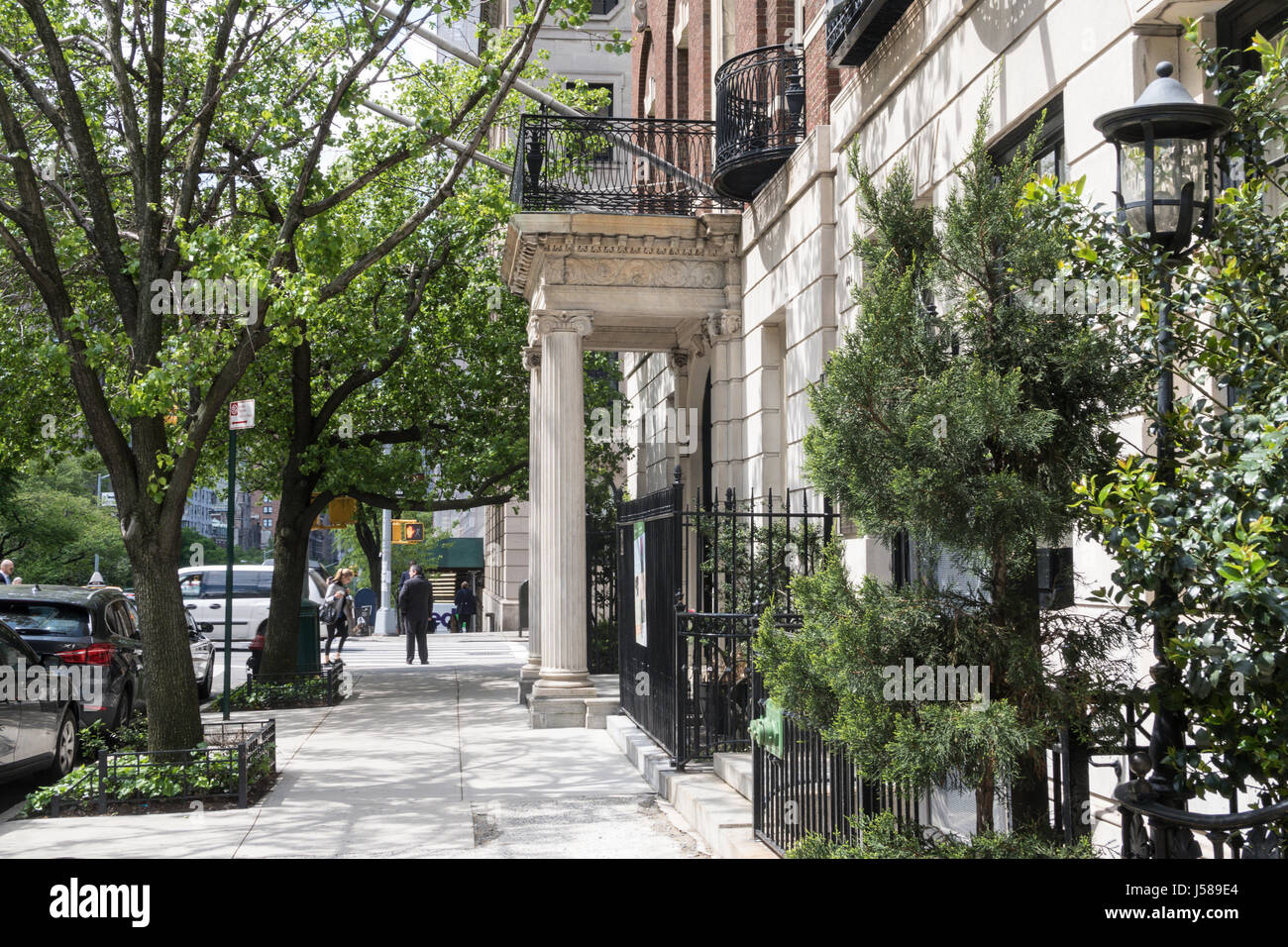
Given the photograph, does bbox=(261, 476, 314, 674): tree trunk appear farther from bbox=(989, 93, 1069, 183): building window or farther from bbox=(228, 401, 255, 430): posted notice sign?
bbox=(989, 93, 1069, 183): building window

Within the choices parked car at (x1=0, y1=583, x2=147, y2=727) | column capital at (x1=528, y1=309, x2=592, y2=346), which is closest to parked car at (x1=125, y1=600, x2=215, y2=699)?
parked car at (x1=0, y1=583, x2=147, y2=727)

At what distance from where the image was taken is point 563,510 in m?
14.8

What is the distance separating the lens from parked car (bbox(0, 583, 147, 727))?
12.1 m

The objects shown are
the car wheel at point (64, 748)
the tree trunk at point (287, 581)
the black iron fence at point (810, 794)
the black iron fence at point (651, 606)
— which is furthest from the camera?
the tree trunk at point (287, 581)

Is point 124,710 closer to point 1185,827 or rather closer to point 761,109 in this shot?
point 761,109

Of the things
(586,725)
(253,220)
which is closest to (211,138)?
(253,220)

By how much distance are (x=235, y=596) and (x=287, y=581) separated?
25.4 feet

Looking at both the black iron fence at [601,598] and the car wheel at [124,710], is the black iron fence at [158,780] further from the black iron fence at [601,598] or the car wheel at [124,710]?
the black iron fence at [601,598]

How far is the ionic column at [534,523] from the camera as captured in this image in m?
15.8

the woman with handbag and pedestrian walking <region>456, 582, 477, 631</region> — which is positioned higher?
the woman with handbag

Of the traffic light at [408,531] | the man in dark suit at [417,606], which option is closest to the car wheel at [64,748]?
the man in dark suit at [417,606]

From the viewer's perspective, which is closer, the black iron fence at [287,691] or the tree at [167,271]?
the tree at [167,271]

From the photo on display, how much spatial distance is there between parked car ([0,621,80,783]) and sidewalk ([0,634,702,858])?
986 mm

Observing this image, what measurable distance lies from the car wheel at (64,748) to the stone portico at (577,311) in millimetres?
4990
